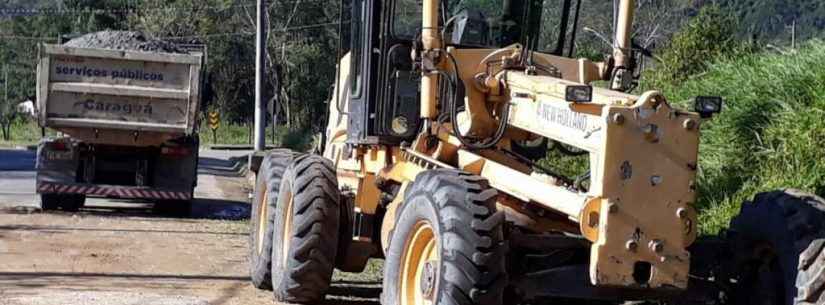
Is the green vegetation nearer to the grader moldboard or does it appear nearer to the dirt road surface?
the dirt road surface

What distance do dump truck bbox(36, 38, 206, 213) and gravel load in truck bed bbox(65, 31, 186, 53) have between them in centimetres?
94

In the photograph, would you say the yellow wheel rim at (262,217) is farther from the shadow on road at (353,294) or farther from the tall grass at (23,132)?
the tall grass at (23,132)

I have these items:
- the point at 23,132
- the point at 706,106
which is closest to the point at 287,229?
the point at 706,106

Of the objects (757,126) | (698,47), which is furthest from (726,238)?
(698,47)

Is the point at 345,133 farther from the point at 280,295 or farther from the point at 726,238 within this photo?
the point at 726,238

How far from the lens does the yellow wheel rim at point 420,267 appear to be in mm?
8398

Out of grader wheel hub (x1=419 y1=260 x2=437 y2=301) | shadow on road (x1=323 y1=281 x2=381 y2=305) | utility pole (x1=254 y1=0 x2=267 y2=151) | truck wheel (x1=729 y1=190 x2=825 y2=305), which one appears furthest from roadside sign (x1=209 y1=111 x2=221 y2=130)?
truck wheel (x1=729 y1=190 x2=825 y2=305)

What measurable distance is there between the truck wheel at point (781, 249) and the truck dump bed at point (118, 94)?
13.3 meters

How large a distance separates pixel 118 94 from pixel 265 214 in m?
8.02

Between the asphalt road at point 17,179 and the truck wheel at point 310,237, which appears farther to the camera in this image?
the asphalt road at point 17,179

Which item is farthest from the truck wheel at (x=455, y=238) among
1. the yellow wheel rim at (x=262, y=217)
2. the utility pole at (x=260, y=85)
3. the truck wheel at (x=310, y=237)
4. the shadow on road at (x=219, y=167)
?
the utility pole at (x=260, y=85)

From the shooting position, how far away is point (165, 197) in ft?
68.4

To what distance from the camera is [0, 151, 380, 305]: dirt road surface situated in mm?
11633

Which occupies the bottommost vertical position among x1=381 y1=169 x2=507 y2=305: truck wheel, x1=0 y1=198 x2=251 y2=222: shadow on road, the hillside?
x1=0 y1=198 x2=251 y2=222: shadow on road
